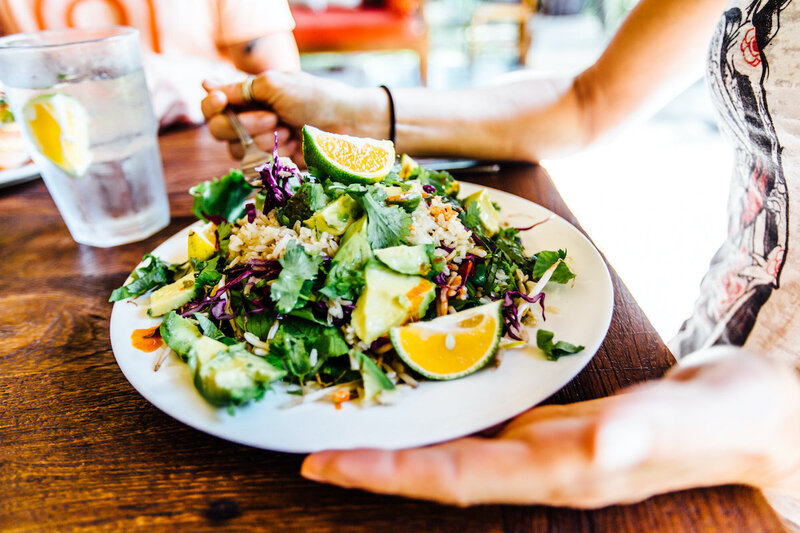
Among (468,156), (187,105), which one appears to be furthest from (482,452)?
(187,105)

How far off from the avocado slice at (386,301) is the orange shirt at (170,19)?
1.83m

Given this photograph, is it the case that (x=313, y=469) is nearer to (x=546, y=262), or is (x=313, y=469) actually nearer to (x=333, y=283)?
(x=333, y=283)

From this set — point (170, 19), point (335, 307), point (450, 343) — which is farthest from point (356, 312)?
point (170, 19)

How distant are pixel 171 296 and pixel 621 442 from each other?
0.70 m

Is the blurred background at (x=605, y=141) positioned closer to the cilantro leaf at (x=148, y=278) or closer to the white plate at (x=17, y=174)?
the cilantro leaf at (x=148, y=278)

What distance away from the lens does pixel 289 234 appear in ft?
2.69

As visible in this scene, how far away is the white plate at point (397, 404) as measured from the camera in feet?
1.77

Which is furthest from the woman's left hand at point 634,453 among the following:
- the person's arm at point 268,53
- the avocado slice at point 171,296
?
the person's arm at point 268,53

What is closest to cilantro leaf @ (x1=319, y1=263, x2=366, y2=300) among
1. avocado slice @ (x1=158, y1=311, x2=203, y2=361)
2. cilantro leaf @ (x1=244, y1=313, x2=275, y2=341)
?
cilantro leaf @ (x1=244, y1=313, x2=275, y2=341)

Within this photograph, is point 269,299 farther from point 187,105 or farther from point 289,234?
point 187,105

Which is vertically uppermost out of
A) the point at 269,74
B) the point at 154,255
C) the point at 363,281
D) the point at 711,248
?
the point at 269,74

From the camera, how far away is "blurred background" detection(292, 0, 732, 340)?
1659 millimetres

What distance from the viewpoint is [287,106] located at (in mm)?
1367

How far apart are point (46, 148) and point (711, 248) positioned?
2570 millimetres
